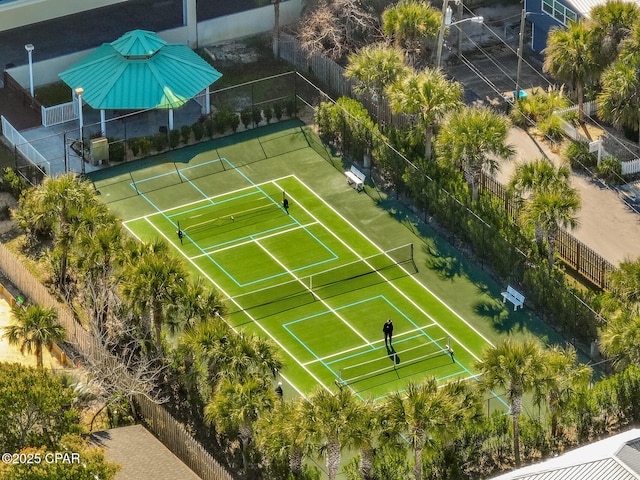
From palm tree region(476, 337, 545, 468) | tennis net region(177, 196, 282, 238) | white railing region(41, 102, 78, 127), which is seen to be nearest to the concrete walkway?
tennis net region(177, 196, 282, 238)

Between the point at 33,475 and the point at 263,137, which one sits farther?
the point at 263,137

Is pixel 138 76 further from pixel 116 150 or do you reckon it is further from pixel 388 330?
pixel 388 330

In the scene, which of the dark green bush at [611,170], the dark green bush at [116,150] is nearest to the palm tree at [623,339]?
the dark green bush at [611,170]

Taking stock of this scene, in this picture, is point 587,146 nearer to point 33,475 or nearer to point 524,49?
point 524,49

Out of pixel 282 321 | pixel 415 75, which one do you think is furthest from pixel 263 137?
pixel 282 321

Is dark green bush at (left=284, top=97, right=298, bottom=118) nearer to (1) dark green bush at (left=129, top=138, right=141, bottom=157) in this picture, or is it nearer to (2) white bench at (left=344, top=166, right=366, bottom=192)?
(2) white bench at (left=344, top=166, right=366, bottom=192)

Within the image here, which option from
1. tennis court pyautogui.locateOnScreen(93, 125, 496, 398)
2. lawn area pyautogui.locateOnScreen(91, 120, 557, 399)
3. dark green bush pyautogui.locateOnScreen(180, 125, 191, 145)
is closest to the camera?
tennis court pyautogui.locateOnScreen(93, 125, 496, 398)
